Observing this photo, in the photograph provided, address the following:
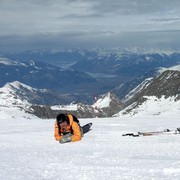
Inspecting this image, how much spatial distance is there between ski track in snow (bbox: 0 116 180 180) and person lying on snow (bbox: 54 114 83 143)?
0.34 meters

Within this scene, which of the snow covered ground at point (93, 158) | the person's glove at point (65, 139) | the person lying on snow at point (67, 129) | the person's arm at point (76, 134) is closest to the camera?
the snow covered ground at point (93, 158)

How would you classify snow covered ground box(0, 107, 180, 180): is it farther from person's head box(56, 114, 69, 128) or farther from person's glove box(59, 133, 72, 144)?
person's head box(56, 114, 69, 128)

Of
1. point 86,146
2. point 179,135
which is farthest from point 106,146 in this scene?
point 179,135

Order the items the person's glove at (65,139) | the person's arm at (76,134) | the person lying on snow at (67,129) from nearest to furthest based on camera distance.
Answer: the person's glove at (65,139), the person lying on snow at (67,129), the person's arm at (76,134)

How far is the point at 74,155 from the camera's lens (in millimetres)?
11078

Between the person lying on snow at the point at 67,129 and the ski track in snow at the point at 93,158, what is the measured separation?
0.34 m

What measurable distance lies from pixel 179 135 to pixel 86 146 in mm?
3781

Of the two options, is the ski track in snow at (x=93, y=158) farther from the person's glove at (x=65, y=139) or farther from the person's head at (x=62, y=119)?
the person's head at (x=62, y=119)

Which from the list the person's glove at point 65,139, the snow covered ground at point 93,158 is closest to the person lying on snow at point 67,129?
the person's glove at point 65,139

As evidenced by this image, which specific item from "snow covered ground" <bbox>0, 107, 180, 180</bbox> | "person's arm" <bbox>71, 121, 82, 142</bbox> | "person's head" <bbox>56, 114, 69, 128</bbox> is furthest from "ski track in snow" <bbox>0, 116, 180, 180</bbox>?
"person's head" <bbox>56, 114, 69, 128</bbox>

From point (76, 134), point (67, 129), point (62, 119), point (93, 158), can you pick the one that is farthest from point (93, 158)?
point (67, 129)

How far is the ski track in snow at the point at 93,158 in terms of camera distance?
8422 millimetres

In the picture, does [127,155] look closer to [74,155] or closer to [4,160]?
[74,155]

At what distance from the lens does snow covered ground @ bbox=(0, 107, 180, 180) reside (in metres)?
8.41
